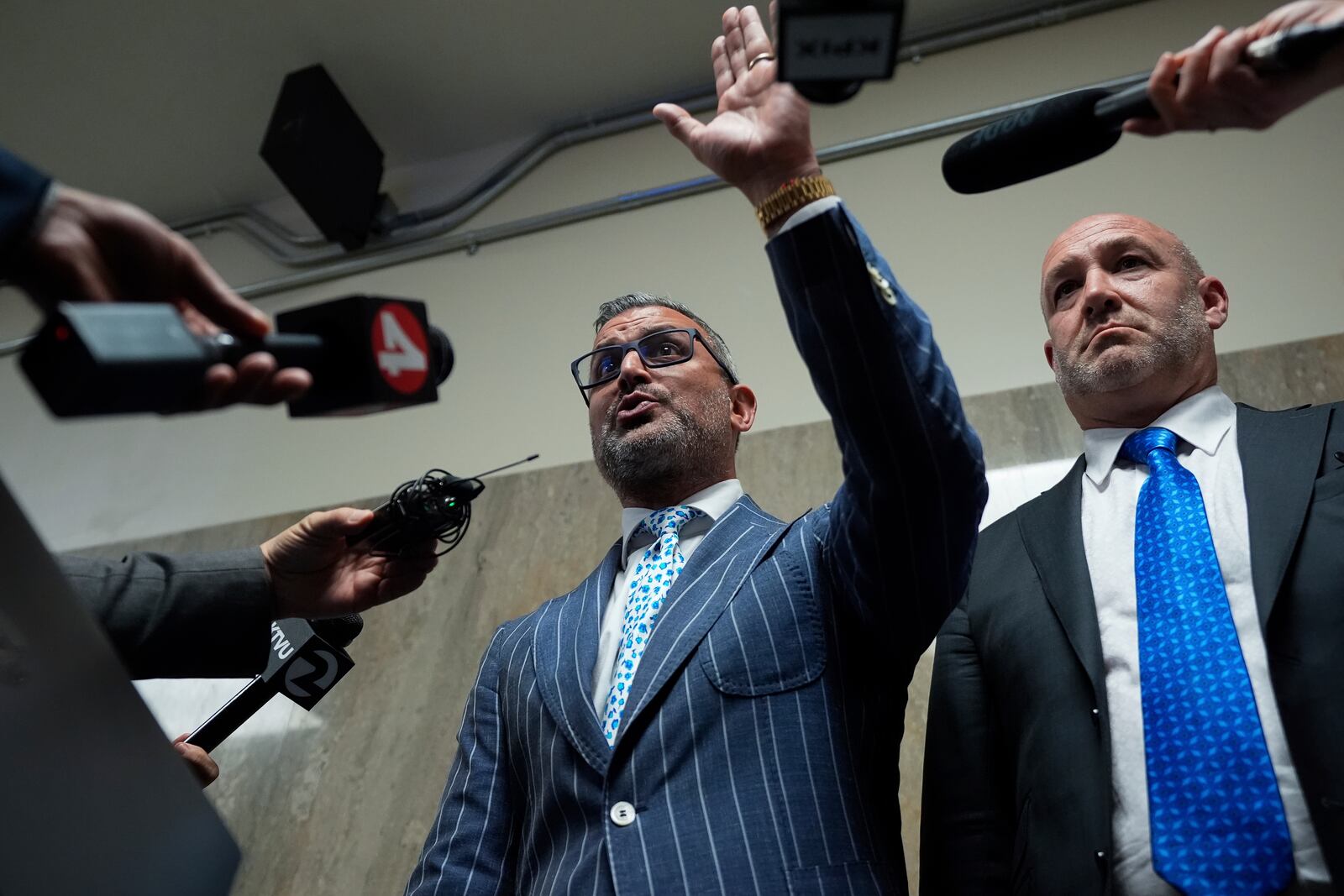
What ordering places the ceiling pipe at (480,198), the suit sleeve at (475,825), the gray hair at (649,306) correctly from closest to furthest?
the suit sleeve at (475,825)
the gray hair at (649,306)
the ceiling pipe at (480,198)

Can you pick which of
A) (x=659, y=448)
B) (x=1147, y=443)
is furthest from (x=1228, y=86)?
(x=659, y=448)

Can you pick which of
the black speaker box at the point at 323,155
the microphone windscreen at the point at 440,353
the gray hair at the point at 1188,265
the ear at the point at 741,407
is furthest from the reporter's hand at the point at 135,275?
the black speaker box at the point at 323,155

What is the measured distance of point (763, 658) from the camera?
1.46 metres

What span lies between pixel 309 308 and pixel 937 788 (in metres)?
1.05

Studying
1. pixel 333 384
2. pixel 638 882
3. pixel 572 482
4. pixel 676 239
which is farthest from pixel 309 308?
pixel 676 239

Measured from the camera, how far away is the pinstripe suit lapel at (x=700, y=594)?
145cm

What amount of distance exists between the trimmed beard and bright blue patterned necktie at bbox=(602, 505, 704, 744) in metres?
0.07

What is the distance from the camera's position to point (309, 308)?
3.15ft

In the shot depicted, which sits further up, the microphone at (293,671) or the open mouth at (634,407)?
the open mouth at (634,407)

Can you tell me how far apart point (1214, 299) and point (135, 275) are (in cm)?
Answer: 172

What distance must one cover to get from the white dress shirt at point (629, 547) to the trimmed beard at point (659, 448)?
46 mm

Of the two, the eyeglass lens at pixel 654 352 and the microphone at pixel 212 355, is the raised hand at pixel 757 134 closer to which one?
the microphone at pixel 212 355

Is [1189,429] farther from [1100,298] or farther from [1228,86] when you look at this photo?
[1228,86]

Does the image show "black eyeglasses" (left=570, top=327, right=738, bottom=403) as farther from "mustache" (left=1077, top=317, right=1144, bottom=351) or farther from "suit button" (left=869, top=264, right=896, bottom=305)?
"suit button" (left=869, top=264, right=896, bottom=305)
